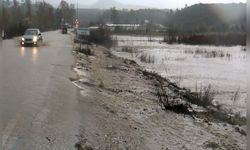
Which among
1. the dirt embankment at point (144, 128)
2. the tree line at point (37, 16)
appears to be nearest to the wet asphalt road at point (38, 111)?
the dirt embankment at point (144, 128)

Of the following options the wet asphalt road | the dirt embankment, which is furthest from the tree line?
the dirt embankment

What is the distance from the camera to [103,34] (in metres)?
77.5

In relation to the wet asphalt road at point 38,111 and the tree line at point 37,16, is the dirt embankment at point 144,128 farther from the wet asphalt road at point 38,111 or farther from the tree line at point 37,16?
the tree line at point 37,16

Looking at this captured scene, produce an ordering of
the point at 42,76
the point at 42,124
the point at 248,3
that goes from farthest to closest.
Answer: the point at 42,76, the point at 42,124, the point at 248,3

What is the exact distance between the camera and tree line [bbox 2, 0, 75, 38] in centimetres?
6996

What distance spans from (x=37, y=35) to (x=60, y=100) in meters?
32.5

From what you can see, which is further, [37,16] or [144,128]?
[37,16]

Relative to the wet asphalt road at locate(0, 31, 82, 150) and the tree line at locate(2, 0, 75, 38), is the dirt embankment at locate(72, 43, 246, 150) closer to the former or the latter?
the wet asphalt road at locate(0, 31, 82, 150)

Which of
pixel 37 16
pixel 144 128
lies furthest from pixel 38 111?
pixel 37 16

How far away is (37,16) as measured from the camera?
116m

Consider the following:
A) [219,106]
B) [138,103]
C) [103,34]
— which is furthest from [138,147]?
[103,34]

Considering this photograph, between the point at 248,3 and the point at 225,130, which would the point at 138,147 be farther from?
the point at 248,3

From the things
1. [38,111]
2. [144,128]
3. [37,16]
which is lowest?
[144,128]

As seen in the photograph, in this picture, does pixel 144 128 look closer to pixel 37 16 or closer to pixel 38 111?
pixel 38 111
